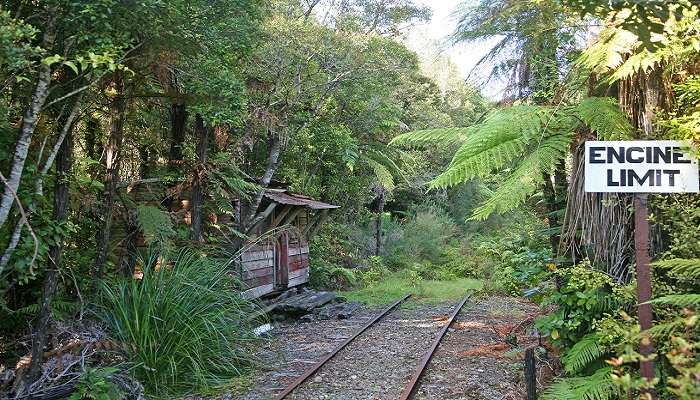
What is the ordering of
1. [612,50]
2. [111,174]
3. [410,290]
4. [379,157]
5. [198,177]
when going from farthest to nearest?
[379,157] < [410,290] < [198,177] < [111,174] < [612,50]

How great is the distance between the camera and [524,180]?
4.53 meters

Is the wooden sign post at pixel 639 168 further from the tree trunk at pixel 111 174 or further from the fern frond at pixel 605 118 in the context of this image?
the tree trunk at pixel 111 174

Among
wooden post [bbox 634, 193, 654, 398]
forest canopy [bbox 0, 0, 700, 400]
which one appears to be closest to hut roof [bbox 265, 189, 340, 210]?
forest canopy [bbox 0, 0, 700, 400]

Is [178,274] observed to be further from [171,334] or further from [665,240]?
[665,240]

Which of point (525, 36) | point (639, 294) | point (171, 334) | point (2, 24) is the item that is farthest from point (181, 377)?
point (525, 36)

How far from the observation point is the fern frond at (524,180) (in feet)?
14.8

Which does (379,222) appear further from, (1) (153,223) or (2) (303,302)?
(1) (153,223)

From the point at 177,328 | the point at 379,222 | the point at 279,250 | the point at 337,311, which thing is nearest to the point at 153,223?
the point at 177,328

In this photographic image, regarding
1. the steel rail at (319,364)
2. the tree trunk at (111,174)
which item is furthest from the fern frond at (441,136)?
the tree trunk at (111,174)

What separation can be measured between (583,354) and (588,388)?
16.5 inches

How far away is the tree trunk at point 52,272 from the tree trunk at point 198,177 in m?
3.42

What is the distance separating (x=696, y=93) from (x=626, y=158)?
3.74 feet

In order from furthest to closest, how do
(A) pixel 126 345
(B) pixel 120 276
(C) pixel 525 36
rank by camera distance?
(B) pixel 120 276
(C) pixel 525 36
(A) pixel 126 345

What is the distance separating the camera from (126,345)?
6508mm
